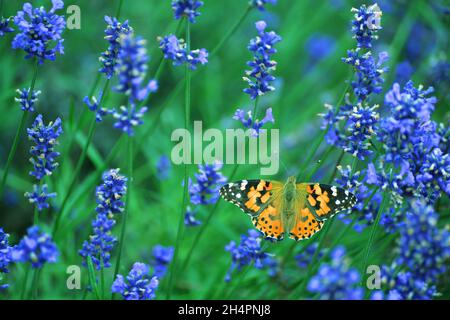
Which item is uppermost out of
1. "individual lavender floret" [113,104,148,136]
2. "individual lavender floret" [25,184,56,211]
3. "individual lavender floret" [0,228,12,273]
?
"individual lavender floret" [113,104,148,136]

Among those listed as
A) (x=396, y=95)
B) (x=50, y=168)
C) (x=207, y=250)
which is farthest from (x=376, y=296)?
(x=207, y=250)

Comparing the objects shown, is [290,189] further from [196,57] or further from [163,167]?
[163,167]

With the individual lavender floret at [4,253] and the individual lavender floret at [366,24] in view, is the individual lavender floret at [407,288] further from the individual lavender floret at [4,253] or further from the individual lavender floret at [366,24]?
the individual lavender floret at [4,253]

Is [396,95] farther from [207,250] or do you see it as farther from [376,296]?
[207,250]

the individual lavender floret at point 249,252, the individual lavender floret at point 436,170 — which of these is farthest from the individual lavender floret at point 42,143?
the individual lavender floret at point 436,170

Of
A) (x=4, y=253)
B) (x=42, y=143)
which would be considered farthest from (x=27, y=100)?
(x=4, y=253)

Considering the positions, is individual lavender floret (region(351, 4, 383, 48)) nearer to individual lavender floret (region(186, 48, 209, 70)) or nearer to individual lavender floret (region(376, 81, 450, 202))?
individual lavender floret (region(376, 81, 450, 202))

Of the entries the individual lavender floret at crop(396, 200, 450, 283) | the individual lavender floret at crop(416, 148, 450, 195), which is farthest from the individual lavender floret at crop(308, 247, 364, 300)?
the individual lavender floret at crop(416, 148, 450, 195)
